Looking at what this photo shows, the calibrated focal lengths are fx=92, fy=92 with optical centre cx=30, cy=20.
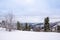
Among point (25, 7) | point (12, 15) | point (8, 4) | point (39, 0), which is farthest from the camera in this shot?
point (12, 15)

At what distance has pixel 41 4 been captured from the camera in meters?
4.98

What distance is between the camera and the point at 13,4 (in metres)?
5.10

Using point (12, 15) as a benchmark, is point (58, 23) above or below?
below

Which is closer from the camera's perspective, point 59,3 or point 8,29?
point 59,3

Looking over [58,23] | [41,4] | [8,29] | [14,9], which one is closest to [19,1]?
[14,9]

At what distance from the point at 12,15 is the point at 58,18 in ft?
10.1

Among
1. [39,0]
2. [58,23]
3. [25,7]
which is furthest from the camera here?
[58,23]

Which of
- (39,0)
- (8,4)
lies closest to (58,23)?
(39,0)

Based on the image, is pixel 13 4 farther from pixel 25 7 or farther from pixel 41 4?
pixel 41 4

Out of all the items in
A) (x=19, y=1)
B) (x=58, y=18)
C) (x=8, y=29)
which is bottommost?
(x=8, y=29)

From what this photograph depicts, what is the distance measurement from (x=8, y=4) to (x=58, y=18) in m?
3.39

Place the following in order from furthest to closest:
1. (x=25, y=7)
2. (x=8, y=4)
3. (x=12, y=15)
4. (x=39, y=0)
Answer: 1. (x=12, y=15)
2. (x=25, y=7)
3. (x=8, y=4)
4. (x=39, y=0)

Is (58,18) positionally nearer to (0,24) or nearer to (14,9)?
(14,9)

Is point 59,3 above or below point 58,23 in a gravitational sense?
above
